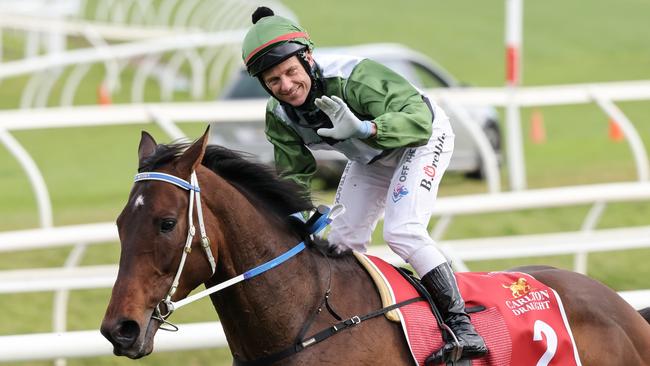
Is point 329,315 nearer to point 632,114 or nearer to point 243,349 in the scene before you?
point 243,349

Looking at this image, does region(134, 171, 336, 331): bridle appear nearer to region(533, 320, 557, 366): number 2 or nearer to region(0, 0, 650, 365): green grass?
region(533, 320, 557, 366): number 2

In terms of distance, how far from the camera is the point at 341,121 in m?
3.76

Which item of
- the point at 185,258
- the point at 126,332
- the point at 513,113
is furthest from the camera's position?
the point at 513,113

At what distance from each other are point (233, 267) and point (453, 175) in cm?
830

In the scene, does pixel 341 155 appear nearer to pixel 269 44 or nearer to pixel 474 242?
pixel 474 242

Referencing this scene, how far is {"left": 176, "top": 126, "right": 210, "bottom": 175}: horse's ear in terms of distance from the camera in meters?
3.57

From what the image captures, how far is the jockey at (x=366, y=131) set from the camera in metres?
3.92

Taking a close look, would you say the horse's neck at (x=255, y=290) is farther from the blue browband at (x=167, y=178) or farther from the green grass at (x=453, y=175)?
the green grass at (x=453, y=175)

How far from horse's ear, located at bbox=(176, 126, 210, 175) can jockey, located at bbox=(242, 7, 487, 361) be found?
43cm

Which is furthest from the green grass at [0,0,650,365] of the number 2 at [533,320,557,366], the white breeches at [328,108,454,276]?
the number 2 at [533,320,557,366]

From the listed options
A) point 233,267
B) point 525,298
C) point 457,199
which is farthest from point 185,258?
point 457,199

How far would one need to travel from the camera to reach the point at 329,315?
3840 millimetres

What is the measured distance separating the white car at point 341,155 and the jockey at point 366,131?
547 cm

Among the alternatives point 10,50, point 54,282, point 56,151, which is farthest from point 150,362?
point 10,50
